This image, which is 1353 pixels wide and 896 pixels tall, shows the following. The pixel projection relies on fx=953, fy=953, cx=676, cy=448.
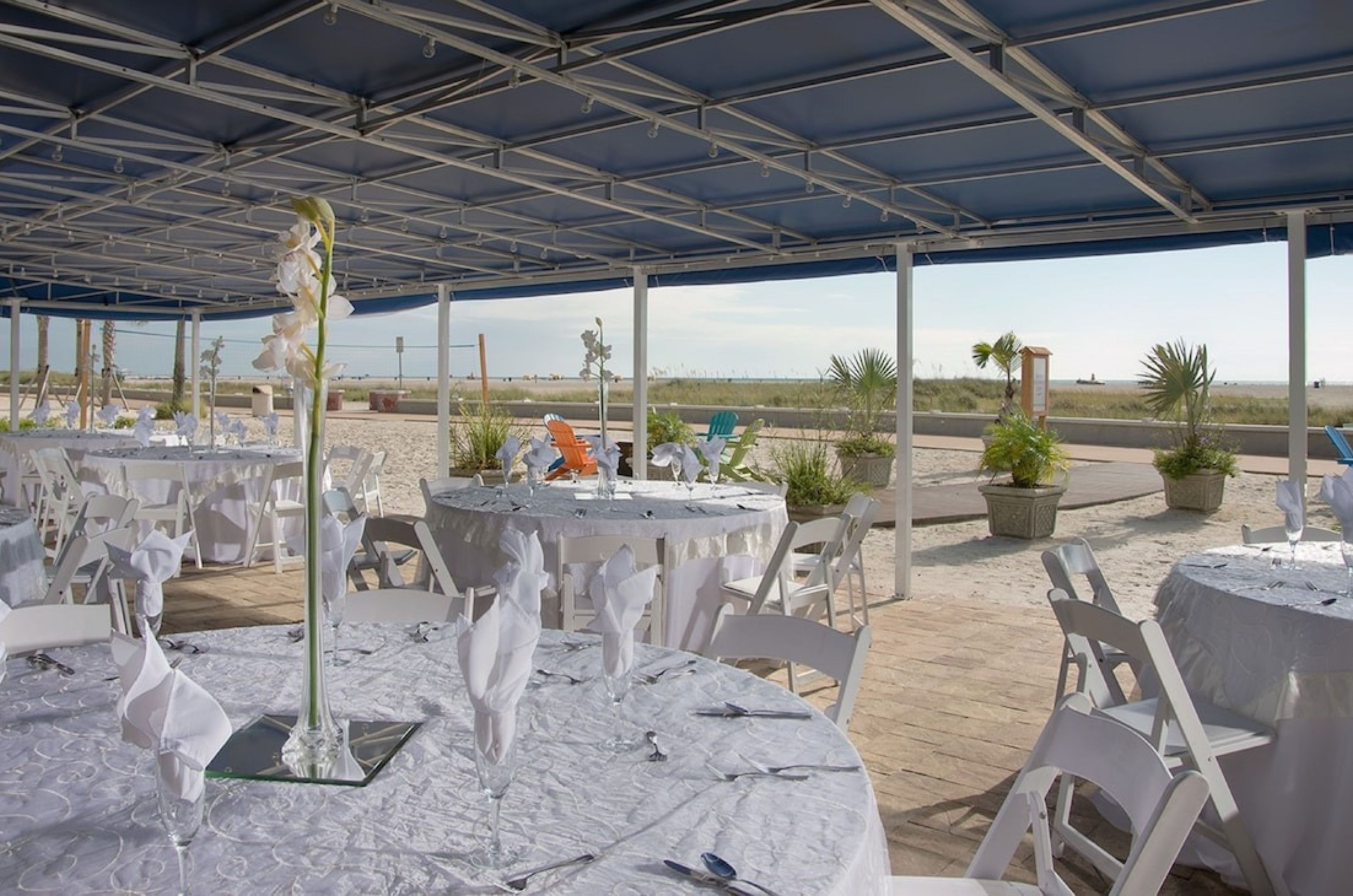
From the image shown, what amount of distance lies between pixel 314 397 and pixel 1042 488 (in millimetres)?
8730

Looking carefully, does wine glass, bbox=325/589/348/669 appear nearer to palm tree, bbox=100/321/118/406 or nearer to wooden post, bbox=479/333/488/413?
wooden post, bbox=479/333/488/413

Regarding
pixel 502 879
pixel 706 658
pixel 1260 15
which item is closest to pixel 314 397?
pixel 502 879

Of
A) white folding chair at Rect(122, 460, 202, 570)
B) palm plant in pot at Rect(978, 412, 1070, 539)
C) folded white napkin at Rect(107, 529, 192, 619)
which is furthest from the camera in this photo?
palm plant in pot at Rect(978, 412, 1070, 539)

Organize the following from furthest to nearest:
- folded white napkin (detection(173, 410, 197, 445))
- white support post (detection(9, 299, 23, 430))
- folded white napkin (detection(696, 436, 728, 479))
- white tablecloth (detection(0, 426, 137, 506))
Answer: white support post (detection(9, 299, 23, 430)), white tablecloth (detection(0, 426, 137, 506)), folded white napkin (detection(173, 410, 197, 445)), folded white napkin (detection(696, 436, 728, 479))

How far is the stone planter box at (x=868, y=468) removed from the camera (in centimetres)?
1207

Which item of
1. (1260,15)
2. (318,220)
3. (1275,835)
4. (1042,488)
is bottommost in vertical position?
(1275,835)

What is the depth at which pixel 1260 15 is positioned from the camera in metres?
3.26

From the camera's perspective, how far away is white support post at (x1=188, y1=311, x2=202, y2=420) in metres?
12.3

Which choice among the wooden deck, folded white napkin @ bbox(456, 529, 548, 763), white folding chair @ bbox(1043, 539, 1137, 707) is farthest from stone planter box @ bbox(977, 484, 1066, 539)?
folded white napkin @ bbox(456, 529, 548, 763)

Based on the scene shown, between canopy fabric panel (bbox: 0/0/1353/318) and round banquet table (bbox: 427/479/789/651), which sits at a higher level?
canopy fabric panel (bbox: 0/0/1353/318)

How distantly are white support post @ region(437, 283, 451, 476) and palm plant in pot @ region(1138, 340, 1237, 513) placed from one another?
26.4ft

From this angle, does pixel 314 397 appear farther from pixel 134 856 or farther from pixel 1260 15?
pixel 1260 15

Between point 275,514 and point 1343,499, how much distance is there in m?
6.51

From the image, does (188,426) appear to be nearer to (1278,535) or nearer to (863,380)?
(1278,535)
